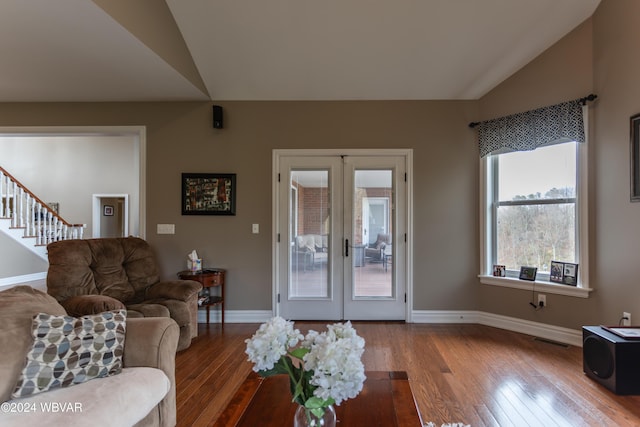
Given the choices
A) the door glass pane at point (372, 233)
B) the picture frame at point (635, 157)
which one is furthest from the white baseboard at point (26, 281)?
the picture frame at point (635, 157)

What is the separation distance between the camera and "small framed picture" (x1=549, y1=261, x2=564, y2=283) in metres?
3.12

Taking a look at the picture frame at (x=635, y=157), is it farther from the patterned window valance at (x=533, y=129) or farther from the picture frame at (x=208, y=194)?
the picture frame at (x=208, y=194)

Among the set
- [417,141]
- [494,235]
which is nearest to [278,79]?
[417,141]

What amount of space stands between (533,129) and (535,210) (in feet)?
2.76

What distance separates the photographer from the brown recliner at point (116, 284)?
2475 mm

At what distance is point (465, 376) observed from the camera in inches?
96.1

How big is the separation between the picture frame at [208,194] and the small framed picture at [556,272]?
3436 mm

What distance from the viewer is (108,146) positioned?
24.1ft

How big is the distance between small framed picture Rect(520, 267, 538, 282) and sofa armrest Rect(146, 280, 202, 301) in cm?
334

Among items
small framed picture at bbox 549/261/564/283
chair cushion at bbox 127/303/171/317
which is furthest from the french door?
small framed picture at bbox 549/261/564/283

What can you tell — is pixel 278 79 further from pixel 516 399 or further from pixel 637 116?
pixel 516 399

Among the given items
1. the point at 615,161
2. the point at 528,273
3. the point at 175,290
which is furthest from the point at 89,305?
the point at 615,161

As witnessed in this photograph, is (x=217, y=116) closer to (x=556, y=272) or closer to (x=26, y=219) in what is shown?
(x=556, y=272)

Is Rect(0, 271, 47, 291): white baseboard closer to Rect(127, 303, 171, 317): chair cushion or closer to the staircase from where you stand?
the staircase
